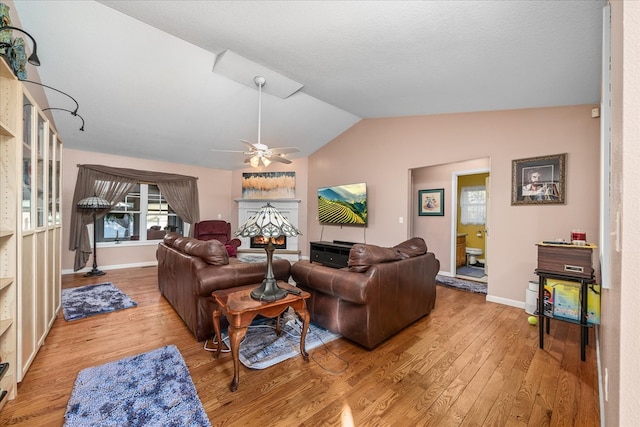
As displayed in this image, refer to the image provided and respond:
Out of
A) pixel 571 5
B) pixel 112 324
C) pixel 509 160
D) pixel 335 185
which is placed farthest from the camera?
pixel 335 185

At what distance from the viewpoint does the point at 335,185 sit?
A: 5793 mm

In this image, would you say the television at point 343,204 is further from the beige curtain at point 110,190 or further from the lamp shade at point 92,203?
the lamp shade at point 92,203

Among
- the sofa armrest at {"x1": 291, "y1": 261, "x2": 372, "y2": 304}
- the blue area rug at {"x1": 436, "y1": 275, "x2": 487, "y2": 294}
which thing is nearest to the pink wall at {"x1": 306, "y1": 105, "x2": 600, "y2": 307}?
the blue area rug at {"x1": 436, "y1": 275, "x2": 487, "y2": 294}

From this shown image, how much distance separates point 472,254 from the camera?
587cm

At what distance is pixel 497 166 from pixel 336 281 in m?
A: 2.81

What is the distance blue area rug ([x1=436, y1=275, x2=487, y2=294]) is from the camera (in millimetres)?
4078

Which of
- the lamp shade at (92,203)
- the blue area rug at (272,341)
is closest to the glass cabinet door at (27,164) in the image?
the blue area rug at (272,341)

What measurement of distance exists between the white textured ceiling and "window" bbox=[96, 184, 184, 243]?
1.62 meters

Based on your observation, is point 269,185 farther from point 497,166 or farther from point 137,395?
point 137,395

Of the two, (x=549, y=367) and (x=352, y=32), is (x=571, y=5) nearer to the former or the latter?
(x=352, y=32)

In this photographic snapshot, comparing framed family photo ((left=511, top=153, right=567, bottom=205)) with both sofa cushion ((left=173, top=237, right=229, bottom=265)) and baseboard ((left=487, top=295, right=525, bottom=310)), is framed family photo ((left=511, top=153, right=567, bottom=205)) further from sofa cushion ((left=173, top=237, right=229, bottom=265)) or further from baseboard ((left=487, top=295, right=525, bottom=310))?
sofa cushion ((left=173, top=237, right=229, bottom=265))

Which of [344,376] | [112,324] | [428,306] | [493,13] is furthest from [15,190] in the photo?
[428,306]

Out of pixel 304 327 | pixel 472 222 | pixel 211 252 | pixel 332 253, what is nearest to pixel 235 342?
pixel 304 327

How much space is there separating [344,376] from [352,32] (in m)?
2.72
